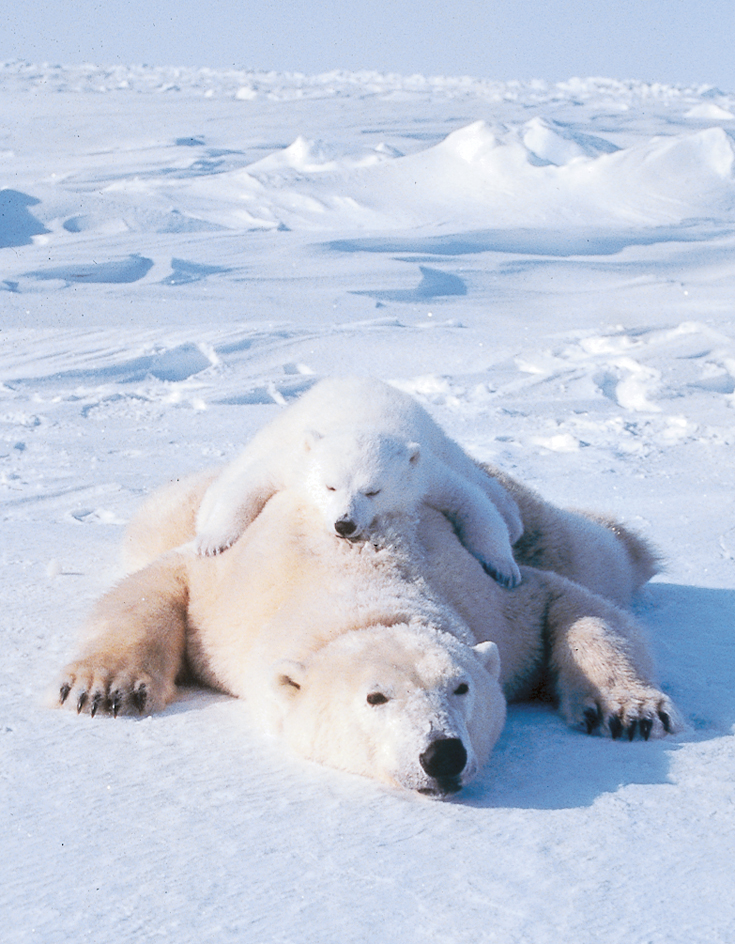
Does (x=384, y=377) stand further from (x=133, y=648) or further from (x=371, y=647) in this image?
(x=371, y=647)

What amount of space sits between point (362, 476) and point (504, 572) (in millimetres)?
467

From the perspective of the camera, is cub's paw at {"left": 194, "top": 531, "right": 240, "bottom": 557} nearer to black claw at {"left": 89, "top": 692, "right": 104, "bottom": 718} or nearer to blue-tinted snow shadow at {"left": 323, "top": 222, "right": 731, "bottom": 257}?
black claw at {"left": 89, "top": 692, "right": 104, "bottom": 718}

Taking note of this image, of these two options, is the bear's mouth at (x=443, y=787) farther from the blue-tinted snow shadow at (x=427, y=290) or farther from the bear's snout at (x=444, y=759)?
the blue-tinted snow shadow at (x=427, y=290)

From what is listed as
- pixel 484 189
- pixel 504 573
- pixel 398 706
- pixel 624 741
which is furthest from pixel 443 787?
pixel 484 189

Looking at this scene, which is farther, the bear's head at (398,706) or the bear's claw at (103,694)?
the bear's claw at (103,694)

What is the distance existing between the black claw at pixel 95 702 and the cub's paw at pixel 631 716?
3.54 feet

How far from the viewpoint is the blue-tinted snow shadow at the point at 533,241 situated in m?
10.5

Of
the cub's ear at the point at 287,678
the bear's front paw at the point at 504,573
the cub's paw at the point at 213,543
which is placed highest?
the cub's ear at the point at 287,678

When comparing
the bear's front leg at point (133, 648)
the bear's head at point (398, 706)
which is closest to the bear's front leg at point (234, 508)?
the bear's front leg at point (133, 648)

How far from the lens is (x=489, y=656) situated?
2.25m

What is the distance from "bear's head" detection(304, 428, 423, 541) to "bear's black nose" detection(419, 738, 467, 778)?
2.82 ft

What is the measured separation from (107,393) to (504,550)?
392 cm

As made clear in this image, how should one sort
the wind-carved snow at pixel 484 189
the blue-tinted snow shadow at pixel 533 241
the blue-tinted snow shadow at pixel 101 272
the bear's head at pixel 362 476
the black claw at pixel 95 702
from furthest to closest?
the wind-carved snow at pixel 484 189 → the blue-tinted snow shadow at pixel 533 241 → the blue-tinted snow shadow at pixel 101 272 → the bear's head at pixel 362 476 → the black claw at pixel 95 702

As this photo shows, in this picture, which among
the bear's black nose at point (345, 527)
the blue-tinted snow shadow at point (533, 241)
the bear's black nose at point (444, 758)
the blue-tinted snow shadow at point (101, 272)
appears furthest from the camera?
the blue-tinted snow shadow at point (533, 241)
